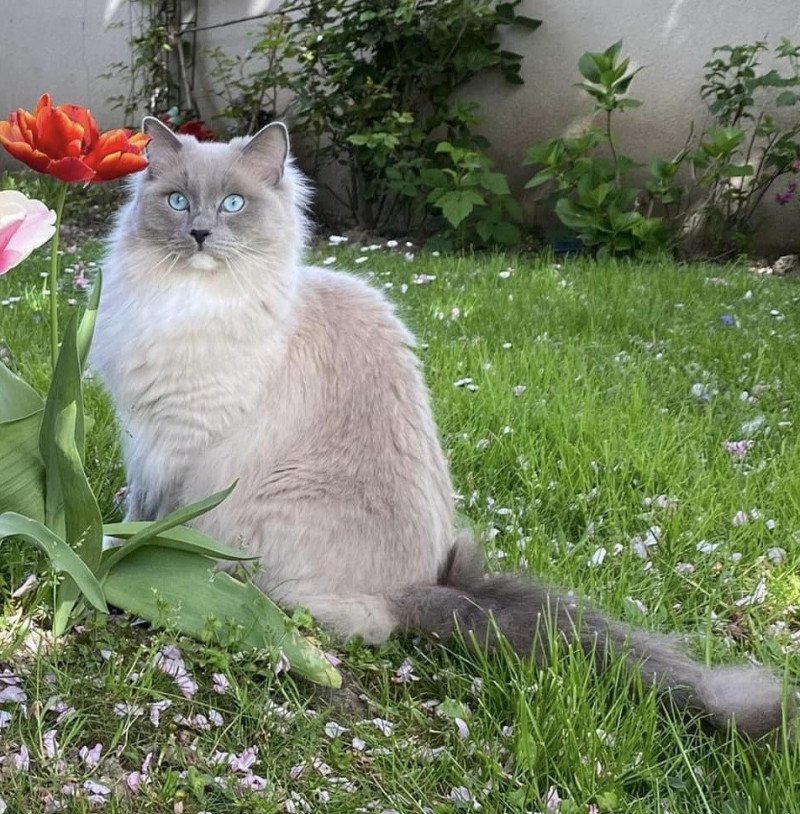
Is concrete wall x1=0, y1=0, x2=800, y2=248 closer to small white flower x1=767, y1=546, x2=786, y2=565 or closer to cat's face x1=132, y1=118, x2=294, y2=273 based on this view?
small white flower x1=767, y1=546, x2=786, y2=565

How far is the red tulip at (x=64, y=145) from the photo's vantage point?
1.12 m

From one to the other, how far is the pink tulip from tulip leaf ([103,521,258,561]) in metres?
0.61

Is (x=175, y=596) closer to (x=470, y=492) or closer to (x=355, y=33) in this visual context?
(x=470, y=492)

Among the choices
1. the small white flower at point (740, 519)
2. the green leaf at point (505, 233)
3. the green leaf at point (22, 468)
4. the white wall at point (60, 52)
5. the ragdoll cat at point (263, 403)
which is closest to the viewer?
the green leaf at point (22, 468)

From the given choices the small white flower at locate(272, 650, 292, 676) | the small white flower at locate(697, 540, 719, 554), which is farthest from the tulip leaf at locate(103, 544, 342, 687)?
the small white flower at locate(697, 540, 719, 554)

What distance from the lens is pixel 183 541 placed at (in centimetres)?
143

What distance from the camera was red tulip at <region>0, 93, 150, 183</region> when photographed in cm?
112

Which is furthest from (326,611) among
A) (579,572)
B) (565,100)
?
(565,100)

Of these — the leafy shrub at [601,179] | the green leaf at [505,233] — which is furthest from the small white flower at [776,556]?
the green leaf at [505,233]

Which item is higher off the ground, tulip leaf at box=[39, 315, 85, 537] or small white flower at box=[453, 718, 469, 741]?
tulip leaf at box=[39, 315, 85, 537]

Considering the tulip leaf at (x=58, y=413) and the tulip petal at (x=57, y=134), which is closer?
the tulip petal at (x=57, y=134)

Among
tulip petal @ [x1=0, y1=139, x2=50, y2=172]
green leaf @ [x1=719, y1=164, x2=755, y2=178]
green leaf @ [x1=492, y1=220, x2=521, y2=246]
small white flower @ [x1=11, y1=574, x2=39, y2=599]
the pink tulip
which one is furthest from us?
green leaf @ [x1=492, y1=220, x2=521, y2=246]

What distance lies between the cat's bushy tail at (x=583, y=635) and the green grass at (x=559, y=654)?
0.04 meters

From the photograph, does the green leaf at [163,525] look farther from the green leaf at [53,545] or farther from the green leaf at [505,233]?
the green leaf at [505,233]
